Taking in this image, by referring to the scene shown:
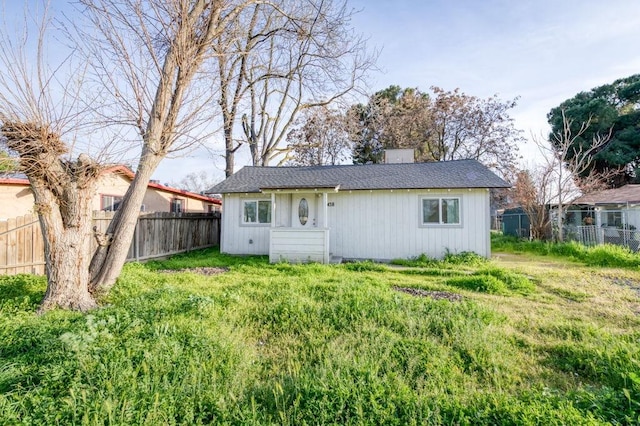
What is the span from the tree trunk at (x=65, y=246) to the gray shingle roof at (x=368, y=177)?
18.4ft

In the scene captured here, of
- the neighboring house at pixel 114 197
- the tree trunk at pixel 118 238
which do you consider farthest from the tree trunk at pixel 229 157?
the tree trunk at pixel 118 238

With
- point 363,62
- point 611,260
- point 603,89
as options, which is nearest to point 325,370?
point 611,260

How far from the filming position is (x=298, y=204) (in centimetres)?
1073

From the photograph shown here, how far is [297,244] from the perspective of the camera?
9.54 metres

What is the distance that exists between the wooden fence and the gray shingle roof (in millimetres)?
1886

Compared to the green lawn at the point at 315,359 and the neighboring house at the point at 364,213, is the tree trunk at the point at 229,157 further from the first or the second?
the green lawn at the point at 315,359

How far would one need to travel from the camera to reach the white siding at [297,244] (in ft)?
31.0

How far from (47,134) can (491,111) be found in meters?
23.6

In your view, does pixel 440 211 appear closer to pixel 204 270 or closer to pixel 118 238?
pixel 204 270

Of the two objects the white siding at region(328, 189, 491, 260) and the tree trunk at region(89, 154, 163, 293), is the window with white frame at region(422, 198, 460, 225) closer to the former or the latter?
the white siding at region(328, 189, 491, 260)

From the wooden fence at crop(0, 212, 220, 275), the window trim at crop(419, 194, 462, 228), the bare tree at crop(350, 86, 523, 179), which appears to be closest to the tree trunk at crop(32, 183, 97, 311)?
the wooden fence at crop(0, 212, 220, 275)

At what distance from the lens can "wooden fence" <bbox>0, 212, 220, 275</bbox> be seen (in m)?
6.03

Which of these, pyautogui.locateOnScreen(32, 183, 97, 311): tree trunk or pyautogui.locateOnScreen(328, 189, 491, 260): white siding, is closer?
pyautogui.locateOnScreen(32, 183, 97, 311): tree trunk

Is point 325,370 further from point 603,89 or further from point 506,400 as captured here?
point 603,89
